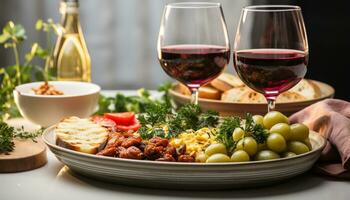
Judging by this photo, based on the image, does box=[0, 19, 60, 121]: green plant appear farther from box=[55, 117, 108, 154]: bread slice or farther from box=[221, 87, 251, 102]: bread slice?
box=[221, 87, 251, 102]: bread slice

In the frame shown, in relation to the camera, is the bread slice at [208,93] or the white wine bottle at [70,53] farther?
the white wine bottle at [70,53]

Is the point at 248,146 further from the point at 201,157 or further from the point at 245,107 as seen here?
the point at 245,107

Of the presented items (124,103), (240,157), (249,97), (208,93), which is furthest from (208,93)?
(240,157)

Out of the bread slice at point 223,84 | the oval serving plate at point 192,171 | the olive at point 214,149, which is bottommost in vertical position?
the bread slice at point 223,84

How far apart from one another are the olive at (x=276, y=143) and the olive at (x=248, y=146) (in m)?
0.03

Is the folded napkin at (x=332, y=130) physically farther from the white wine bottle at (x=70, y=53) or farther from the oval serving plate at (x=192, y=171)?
the white wine bottle at (x=70, y=53)

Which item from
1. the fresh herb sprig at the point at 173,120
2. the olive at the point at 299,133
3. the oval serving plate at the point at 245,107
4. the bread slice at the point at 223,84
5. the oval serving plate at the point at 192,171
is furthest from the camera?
the bread slice at the point at 223,84

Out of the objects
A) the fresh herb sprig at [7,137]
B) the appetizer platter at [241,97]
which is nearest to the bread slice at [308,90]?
the appetizer platter at [241,97]

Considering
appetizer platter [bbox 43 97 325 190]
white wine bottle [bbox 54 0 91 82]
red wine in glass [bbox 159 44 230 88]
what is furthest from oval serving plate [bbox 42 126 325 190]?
white wine bottle [bbox 54 0 91 82]

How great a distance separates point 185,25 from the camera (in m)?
1.56

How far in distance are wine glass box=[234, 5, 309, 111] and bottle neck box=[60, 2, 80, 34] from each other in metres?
0.75

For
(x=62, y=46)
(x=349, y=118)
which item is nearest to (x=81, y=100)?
(x=62, y=46)

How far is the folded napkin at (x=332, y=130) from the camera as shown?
1.33m

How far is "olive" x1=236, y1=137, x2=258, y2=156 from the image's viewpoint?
125 cm
